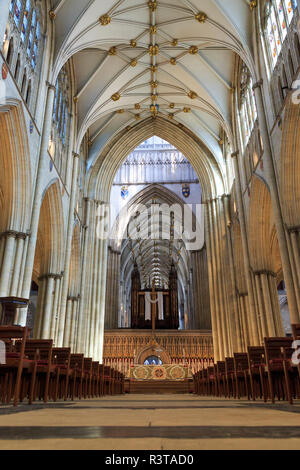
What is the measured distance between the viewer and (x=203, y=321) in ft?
78.9

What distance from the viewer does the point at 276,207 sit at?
10367 mm

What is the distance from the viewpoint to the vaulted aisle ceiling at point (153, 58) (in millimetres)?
12648

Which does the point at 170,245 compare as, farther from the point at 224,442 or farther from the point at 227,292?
→ the point at 224,442

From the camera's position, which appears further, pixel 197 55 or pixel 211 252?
pixel 211 252

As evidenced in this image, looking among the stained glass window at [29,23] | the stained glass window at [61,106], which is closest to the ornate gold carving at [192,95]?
the stained glass window at [61,106]

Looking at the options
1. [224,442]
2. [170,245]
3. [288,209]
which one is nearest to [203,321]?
[170,245]

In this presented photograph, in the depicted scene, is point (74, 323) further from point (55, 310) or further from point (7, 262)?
point (7, 262)

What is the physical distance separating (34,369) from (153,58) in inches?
601

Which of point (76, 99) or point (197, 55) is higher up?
point (197, 55)

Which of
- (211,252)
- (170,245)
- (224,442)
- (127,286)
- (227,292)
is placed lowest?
(224,442)

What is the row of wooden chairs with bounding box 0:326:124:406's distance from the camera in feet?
13.8

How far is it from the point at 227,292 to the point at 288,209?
823cm

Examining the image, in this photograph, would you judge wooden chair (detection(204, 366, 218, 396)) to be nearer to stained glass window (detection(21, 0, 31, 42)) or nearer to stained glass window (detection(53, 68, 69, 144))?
stained glass window (detection(53, 68, 69, 144))

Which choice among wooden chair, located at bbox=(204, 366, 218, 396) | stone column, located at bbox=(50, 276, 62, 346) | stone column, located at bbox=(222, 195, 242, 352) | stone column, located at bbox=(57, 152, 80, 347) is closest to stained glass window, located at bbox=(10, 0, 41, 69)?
stone column, located at bbox=(57, 152, 80, 347)
